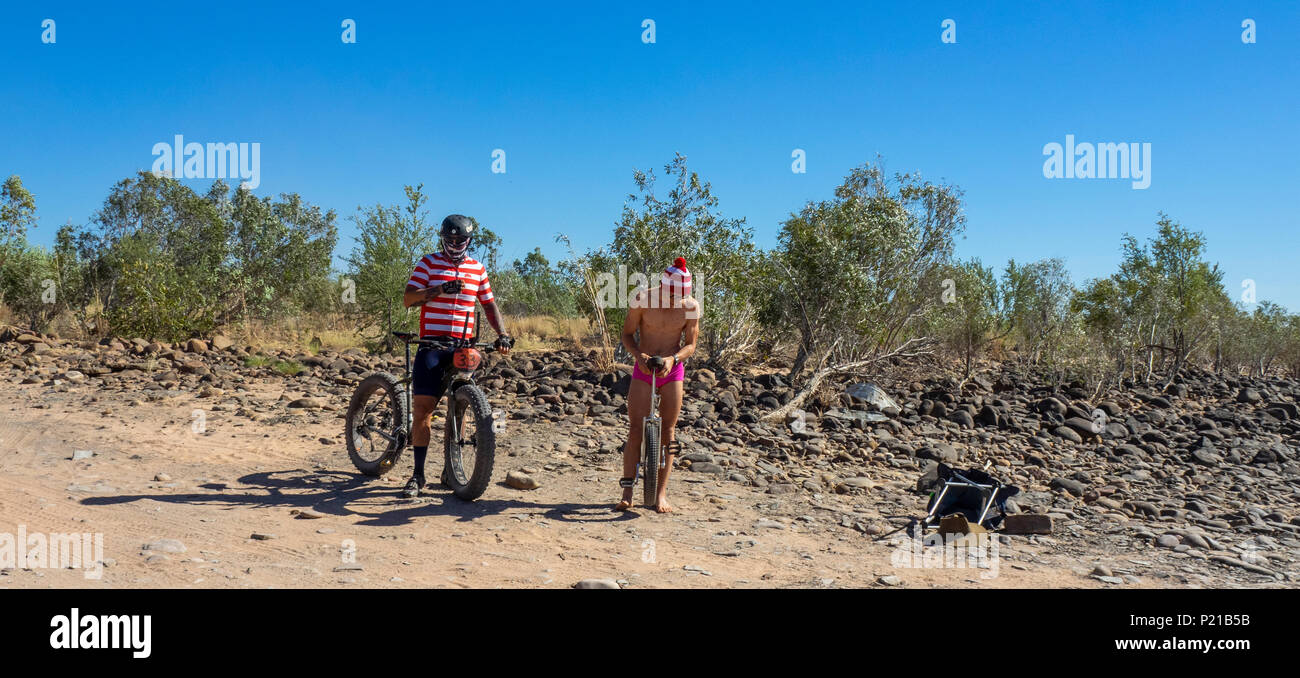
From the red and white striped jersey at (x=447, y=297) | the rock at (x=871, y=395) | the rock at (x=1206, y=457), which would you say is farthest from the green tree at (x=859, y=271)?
the red and white striped jersey at (x=447, y=297)

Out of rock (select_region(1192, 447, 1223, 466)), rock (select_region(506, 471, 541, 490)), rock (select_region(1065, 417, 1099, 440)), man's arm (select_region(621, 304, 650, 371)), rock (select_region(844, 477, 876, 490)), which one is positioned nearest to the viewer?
man's arm (select_region(621, 304, 650, 371))

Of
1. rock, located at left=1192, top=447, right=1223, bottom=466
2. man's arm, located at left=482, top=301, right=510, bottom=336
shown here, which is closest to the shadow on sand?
man's arm, located at left=482, top=301, right=510, bottom=336

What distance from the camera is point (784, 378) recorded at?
12180mm

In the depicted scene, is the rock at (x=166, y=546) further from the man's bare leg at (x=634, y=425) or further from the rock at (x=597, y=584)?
the man's bare leg at (x=634, y=425)

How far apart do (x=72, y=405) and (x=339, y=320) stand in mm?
12247

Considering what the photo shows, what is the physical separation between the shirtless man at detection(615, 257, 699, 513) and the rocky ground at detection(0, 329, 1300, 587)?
0.65 meters

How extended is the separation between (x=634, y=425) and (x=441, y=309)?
1551mm

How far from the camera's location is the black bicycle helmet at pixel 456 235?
5.87 meters

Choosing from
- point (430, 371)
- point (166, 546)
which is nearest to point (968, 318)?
point (430, 371)

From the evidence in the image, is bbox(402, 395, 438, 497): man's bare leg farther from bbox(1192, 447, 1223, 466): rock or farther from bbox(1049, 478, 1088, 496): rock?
bbox(1192, 447, 1223, 466): rock

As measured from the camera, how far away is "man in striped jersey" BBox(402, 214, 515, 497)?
19.3ft

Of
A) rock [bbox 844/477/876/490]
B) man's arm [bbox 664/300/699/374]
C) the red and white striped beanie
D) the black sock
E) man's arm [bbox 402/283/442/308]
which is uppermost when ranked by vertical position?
the red and white striped beanie

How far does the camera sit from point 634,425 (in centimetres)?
598
